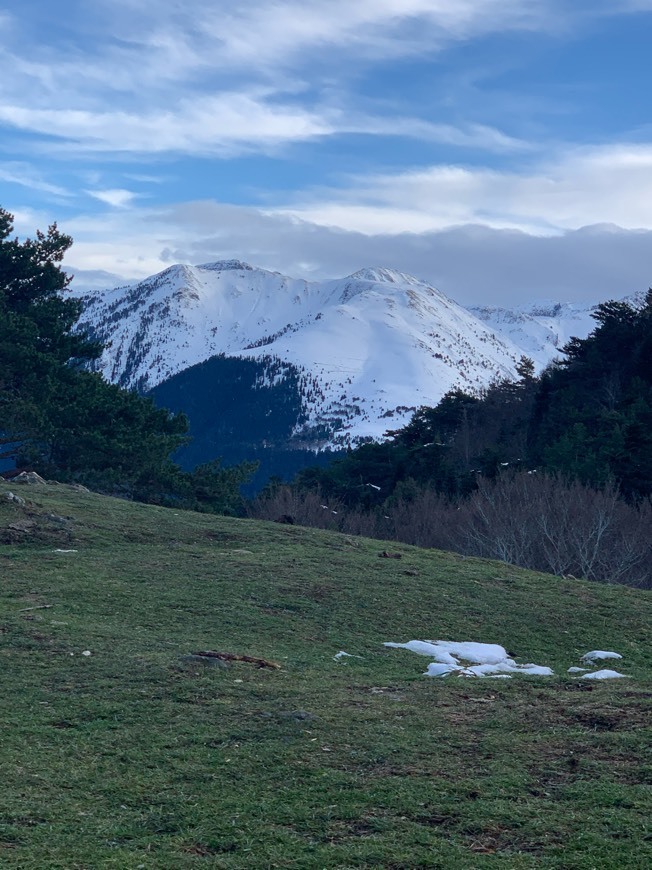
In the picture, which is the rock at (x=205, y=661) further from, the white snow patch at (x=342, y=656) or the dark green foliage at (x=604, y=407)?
the dark green foliage at (x=604, y=407)

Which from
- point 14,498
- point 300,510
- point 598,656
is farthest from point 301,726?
point 300,510

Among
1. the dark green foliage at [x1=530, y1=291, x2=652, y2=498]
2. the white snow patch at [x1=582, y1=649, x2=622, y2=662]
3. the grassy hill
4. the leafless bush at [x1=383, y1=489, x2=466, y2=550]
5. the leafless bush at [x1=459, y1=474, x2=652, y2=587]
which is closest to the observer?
the grassy hill

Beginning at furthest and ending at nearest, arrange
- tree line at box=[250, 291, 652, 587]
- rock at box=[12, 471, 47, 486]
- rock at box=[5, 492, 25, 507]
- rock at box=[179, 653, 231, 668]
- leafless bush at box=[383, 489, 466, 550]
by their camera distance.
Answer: leafless bush at box=[383, 489, 466, 550] < tree line at box=[250, 291, 652, 587] < rock at box=[12, 471, 47, 486] < rock at box=[5, 492, 25, 507] < rock at box=[179, 653, 231, 668]

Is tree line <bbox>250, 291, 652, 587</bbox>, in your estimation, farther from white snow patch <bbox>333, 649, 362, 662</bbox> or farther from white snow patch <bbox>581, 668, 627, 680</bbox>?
white snow patch <bbox>333, 649, 362, 662</bbox>

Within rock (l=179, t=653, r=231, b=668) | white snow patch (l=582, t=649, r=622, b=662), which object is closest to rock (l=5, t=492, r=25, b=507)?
rock (l=179, t=653, r=231, b=668)

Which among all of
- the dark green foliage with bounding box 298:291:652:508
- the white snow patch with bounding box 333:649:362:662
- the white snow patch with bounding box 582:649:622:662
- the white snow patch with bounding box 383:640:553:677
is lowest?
the white snow patch with bounding box 333:649:362:662

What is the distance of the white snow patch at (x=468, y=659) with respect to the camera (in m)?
9.98

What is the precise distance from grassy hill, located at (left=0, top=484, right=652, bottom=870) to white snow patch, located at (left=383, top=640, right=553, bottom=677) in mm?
298

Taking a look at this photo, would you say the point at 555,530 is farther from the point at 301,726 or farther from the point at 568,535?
the point at 301,726

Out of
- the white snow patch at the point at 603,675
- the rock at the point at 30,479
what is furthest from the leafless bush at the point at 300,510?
the white snow patch at the point at 603,675

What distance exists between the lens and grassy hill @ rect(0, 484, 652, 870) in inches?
201

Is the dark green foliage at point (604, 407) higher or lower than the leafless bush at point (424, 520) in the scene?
higher

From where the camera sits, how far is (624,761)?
6.36 m

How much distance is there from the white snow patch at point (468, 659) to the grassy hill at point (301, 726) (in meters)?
0.30
